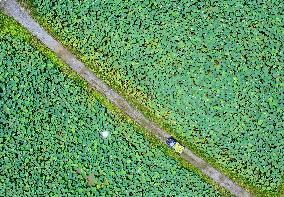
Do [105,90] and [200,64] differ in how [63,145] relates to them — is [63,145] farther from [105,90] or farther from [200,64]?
[200,64]

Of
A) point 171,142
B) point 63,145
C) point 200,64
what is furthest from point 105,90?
point 200,64

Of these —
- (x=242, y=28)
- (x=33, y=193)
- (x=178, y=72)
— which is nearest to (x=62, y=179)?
(x=33, y=193)

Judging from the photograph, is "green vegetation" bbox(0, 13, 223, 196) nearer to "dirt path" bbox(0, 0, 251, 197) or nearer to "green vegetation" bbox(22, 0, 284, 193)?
"dirt path" bbox(0, 0, 251, 197)

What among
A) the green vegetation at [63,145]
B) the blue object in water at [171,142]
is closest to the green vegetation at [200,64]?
the blue object in water at [171,142]

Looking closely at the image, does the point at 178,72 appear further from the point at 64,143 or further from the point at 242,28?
the point at 64,143

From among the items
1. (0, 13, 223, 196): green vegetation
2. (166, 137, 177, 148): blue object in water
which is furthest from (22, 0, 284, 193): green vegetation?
(0, 13, 223, 196): green vegetation

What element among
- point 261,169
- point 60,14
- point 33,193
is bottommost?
point 33,193
